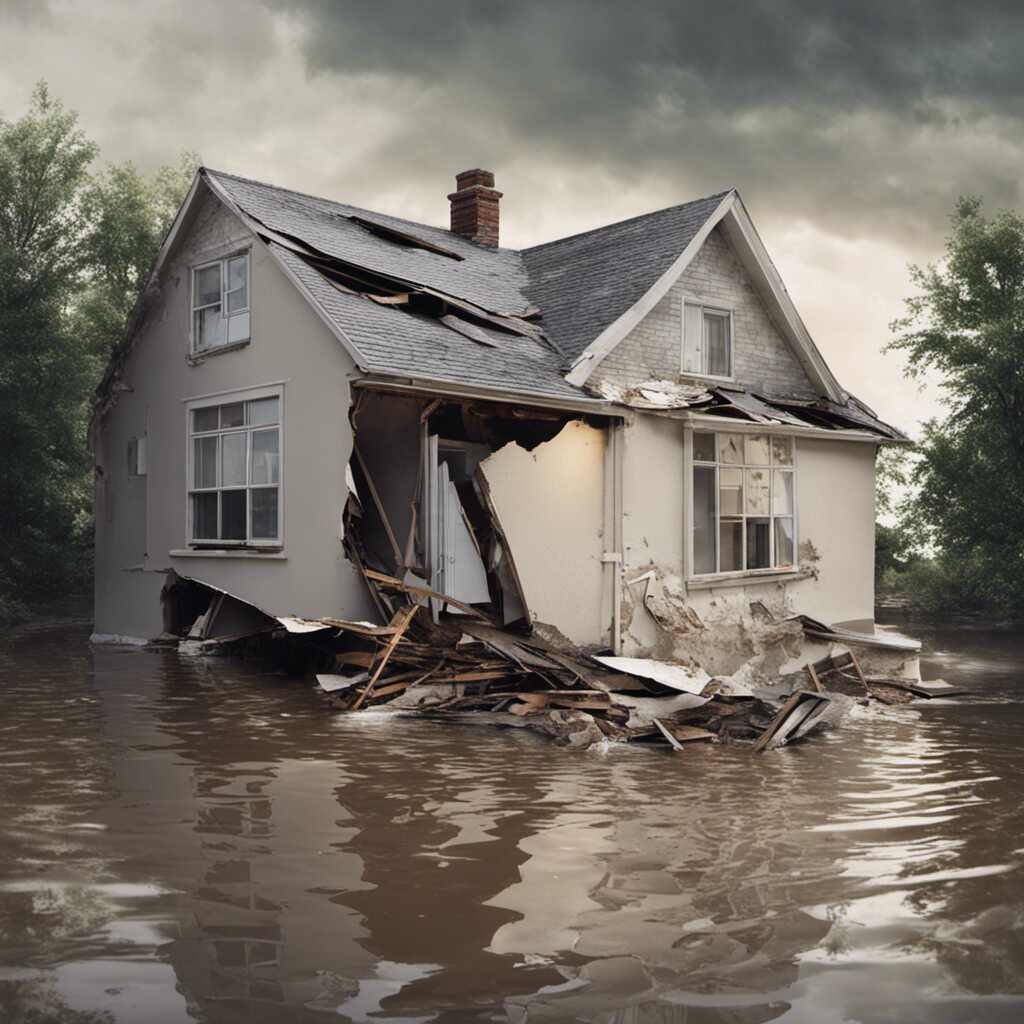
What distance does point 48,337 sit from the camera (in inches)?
1053

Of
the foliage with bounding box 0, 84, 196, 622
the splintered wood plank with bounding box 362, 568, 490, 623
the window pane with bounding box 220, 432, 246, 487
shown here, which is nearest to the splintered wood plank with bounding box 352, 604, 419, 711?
the splintered wood plank with bounding box 362, 568, 490, 623

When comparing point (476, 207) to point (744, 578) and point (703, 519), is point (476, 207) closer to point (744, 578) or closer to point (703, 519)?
point (703, 519)

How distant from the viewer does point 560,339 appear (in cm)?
1711

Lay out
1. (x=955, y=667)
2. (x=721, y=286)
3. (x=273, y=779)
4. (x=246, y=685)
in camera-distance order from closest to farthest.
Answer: (x=273, y=779) → (x=246, y=685) → (x=721, y=286) → (x=955, y=667)

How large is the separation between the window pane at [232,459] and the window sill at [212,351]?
122 centimetres

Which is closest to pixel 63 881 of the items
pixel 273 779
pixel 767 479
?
pixel 273 779

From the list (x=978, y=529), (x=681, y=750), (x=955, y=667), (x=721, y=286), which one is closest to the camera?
(x=681, y=750)

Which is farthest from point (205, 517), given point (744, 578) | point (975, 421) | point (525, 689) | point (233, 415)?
point (975, 421)

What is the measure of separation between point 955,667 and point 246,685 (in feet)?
44.2

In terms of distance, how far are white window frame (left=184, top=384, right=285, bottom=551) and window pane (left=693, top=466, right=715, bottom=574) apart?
5.92m

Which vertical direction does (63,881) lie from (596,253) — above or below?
below

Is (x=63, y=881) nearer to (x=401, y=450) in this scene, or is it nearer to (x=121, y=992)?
(x=121, y=992)

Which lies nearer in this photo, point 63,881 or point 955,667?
point 63,881

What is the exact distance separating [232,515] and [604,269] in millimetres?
7180
